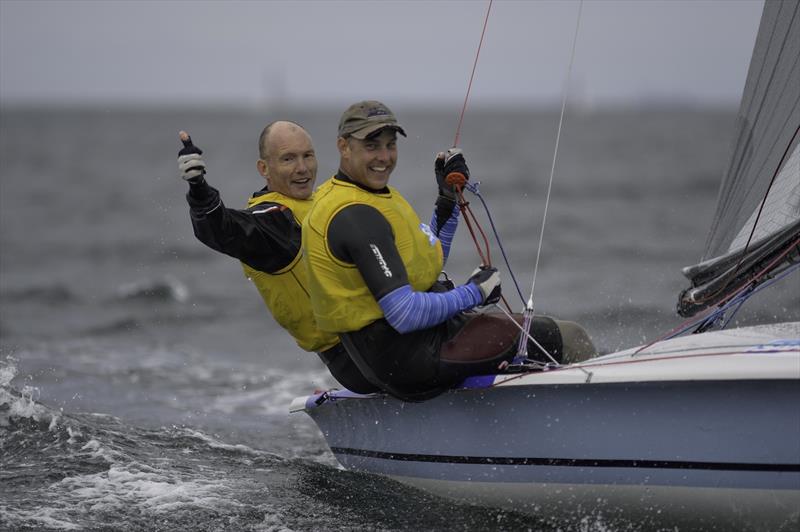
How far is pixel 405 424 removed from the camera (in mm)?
4824

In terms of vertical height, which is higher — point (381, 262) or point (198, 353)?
point (381, 262)

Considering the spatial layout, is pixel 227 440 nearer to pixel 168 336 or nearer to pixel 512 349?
pixel 512 349

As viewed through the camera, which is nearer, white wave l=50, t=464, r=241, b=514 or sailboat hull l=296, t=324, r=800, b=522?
sailboat hull l=296, t=324, r=800, b=522

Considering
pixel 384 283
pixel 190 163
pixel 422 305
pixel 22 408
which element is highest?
pixel 190 163

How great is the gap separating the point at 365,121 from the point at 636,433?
1.65 m

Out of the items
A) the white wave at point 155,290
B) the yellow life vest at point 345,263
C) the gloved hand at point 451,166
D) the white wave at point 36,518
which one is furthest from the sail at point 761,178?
the white wave at point 155,290

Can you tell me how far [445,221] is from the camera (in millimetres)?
5156

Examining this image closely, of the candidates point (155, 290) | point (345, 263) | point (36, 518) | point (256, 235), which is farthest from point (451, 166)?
point (155, 290)

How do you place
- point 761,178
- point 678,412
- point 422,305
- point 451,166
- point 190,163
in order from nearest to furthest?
point 678,412
point 422,305
point 190,163
point 451,166
point 761,178

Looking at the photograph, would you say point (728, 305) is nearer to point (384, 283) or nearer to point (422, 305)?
point (422, 305)

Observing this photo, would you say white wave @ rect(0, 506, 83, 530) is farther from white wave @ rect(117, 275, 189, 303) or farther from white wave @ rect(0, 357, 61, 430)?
white wave @ rect(117, 275, 189, 303)

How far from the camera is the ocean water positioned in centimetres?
480

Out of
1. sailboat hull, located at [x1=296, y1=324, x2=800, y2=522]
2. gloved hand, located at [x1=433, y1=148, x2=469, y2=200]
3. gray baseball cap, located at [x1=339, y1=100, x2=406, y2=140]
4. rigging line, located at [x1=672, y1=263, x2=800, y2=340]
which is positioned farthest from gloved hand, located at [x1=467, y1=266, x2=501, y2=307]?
rigging line, located at [x1=672, y1=263, x2=800, y2=340]

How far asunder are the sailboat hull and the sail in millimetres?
486
